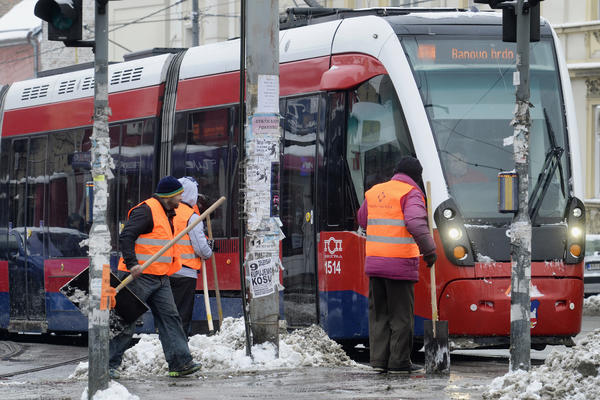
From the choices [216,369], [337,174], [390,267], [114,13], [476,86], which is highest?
[114,13]

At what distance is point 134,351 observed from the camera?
1182 centimetres

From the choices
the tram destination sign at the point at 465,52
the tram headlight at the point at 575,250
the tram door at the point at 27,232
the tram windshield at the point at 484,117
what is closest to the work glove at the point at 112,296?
the tram windshield at the point at 484,117

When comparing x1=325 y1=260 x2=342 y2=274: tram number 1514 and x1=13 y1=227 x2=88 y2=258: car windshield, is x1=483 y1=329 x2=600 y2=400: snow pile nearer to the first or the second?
x1=325 y1=260 x2=342 y2=274: tram number 1514

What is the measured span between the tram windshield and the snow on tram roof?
399 cm

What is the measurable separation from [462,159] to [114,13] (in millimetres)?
36754

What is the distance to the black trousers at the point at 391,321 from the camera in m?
10.9

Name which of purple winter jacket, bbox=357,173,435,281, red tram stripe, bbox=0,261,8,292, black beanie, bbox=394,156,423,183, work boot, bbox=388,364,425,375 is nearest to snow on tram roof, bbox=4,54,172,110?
red tram stripe, bbox=0,261,8,292

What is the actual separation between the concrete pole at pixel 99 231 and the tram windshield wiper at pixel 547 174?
14.8 ft

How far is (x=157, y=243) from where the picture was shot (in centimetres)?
1095

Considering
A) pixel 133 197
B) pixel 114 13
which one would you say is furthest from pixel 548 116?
pixel 114 13

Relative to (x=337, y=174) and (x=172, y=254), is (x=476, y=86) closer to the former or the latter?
(x=337, y=174)

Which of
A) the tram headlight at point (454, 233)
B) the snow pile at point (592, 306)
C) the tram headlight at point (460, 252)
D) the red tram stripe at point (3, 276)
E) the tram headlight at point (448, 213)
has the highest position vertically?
the tram headlight at point (448, 213)

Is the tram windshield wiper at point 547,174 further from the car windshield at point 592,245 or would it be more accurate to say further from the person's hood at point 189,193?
the car windshield at point 592,245

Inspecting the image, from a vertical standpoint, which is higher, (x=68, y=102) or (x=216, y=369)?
(x=68, y=102)
